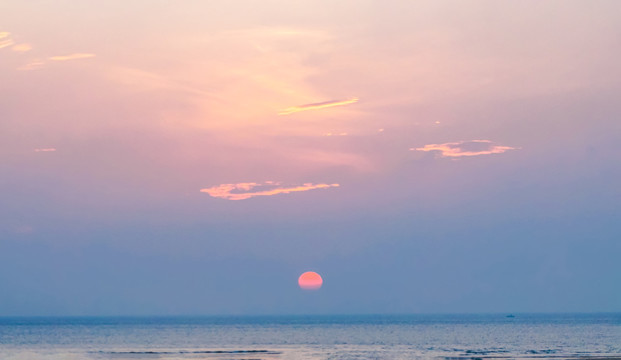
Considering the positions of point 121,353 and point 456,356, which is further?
point 121,353

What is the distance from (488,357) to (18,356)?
59696 millimetres

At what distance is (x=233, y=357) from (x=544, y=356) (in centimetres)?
3809

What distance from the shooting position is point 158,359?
310 ft

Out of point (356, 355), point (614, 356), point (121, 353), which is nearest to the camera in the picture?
point (614, 356)

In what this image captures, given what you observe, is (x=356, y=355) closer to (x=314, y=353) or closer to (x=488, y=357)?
(x=314, y=353)

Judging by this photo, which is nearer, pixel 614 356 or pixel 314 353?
pixel 614 356

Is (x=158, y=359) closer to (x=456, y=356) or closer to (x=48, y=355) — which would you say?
(x=48, y=355)

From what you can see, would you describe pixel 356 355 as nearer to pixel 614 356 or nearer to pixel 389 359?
pixel 389 359

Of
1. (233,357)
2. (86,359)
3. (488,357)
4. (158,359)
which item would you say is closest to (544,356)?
(488,357)

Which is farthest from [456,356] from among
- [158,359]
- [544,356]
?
[158,359]

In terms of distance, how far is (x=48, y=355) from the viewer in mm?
103875

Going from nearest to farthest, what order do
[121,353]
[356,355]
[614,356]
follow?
[614,356]
[356,355]
[121,353]

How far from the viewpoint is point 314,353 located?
105500 mm

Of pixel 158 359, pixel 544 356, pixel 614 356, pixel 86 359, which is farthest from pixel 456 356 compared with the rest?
pixel 86 359
